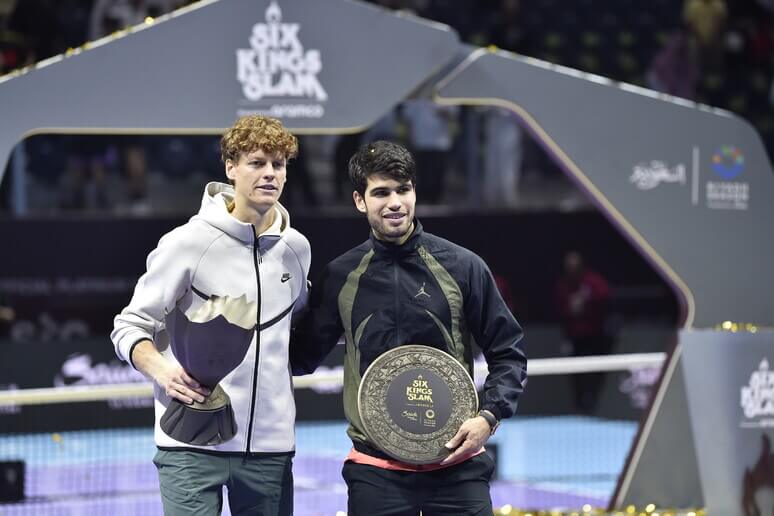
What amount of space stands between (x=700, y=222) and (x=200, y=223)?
3.90 meters

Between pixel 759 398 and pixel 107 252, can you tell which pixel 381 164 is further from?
pixel 107 252

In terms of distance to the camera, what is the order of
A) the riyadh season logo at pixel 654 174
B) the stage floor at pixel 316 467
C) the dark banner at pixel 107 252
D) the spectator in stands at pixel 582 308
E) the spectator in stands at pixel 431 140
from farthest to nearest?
the spectator in stands at pixel 582 308, the spectator in stands at pixel 431 140, the dark banner at pixel 107 252, the stage floor at pixel 316 467, the riyadh season logo at pixel 654 174

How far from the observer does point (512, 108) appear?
7.11 meters

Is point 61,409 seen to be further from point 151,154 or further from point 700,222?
point 700,222

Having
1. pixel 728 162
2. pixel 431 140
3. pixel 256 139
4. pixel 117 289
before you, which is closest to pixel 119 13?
pixel 117 289

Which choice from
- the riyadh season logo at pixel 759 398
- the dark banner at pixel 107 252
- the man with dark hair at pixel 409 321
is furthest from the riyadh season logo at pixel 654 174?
the dark banner at pixel 107 252

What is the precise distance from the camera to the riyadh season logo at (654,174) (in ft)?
24.0

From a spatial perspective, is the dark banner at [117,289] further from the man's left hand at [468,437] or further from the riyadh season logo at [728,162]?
the man's left hand at [468,437]

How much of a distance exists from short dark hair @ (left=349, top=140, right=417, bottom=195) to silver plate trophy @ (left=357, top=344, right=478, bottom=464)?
1.97 ft

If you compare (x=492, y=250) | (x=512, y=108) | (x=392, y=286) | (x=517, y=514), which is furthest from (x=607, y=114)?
(x=492, y=250)

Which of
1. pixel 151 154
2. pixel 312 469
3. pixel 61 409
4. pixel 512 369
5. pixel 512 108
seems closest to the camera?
pixel 512 369

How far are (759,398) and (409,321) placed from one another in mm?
3718

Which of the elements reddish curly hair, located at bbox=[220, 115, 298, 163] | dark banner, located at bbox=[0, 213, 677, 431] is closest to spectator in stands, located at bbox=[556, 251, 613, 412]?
dark banner, located at bbox=[0, 213, 677, 431]

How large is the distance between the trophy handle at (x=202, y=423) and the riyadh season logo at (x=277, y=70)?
2.64m
